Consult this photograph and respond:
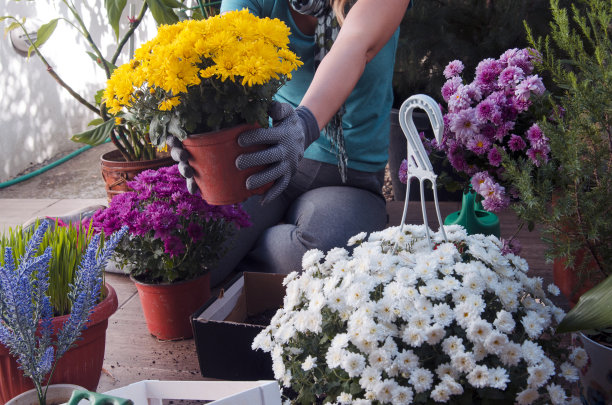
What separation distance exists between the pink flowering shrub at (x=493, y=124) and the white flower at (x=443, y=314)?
597 mm

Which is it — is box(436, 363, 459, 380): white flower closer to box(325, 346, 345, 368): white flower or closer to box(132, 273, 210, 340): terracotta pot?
box(325, 346, 345, 368): white flower

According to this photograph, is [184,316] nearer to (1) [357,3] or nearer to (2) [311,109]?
(2) [311,109]

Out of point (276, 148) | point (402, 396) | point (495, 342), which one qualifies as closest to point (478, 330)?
point (495, 342)

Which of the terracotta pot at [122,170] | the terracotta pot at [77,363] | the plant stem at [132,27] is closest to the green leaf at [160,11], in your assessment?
the plant stem at [132,27]

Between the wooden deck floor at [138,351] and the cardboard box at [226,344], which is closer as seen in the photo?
the cardboard box at [226,344]

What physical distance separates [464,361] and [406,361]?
83 mm

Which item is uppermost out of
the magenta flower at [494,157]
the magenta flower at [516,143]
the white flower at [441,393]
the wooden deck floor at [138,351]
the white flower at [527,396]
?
the magenta flower at [516,143]

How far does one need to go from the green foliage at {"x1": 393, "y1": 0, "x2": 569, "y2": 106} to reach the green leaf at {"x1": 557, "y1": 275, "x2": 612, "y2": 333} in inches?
74.1

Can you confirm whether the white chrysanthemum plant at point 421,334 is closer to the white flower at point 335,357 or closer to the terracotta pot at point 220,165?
the white flower at point 335,357

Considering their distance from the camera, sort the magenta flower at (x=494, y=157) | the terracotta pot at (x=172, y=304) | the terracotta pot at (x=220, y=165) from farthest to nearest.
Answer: the terracotta pot at (x=172, y=304) → the magenta flower at (x=494, y=157) → the terracotta pot at (x=220, y=165)

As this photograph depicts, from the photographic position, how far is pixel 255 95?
116cm

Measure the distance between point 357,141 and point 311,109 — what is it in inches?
21.4

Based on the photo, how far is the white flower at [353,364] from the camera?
812mm

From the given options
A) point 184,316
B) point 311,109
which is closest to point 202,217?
point 184,316
